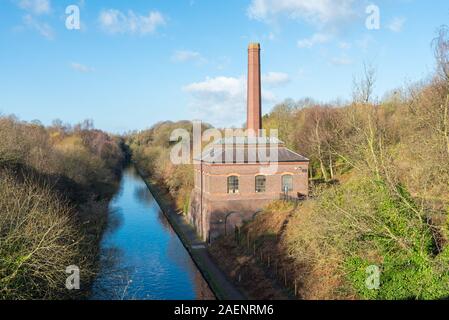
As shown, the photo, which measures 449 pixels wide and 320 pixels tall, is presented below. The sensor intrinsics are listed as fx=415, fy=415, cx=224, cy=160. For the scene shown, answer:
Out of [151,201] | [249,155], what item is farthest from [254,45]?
[151,201]

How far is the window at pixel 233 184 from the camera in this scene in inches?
1000

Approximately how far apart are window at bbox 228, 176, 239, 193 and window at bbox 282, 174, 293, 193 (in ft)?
9.76

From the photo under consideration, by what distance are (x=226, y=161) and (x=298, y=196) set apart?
5.13 meters

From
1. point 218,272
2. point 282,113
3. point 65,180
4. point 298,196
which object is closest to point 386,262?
point 218,272

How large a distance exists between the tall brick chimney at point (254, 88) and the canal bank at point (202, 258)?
8.56 meters

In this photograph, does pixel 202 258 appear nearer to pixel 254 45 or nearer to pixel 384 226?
pixel 384 226

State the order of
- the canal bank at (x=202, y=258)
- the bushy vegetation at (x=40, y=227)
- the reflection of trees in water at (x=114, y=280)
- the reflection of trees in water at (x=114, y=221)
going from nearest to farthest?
1. the bushy vegetation at (x=40, y=227)
2. the reflection of trees in water at (x=114, y=280)
3. the canal bank at (x=202, y=258)
4. the reflection of trees in water at (x=114, y=221)

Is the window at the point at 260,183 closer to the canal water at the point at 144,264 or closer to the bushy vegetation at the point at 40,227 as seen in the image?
the canal water at the point at 144,264

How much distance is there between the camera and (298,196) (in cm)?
2620

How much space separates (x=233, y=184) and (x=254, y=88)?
7603 millimetres

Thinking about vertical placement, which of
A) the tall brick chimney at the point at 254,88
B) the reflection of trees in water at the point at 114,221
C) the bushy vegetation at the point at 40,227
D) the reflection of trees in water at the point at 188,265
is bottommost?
the reflection of trees in water at the point at 188,265

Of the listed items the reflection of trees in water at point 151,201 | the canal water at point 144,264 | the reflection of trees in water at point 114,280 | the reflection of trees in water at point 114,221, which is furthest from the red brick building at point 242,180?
the reflection of trees in water at point 114,221

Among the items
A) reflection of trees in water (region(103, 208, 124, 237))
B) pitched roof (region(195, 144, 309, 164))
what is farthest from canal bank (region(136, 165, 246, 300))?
pitched roof (region(195, 144, 309, 164))

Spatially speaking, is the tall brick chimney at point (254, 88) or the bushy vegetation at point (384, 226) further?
the tall brick chimney at point (254, 88)
